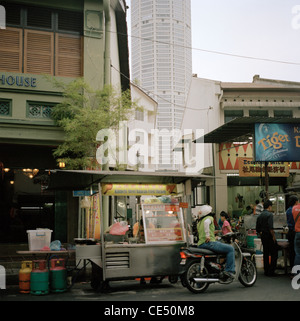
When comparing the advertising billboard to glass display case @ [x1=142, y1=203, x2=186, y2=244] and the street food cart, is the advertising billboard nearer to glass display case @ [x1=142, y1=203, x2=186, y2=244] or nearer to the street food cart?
the street food cart

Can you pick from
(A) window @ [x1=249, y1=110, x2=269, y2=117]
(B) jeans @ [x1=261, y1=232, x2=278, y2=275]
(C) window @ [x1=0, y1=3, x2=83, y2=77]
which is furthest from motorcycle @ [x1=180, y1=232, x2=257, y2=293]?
(A) window @ [x1=249, y1=110, x2=269, y2=117]

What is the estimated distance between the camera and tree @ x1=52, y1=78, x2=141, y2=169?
13.4 metres

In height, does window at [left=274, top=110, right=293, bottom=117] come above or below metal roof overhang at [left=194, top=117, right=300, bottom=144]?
above

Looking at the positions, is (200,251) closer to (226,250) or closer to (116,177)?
(226,250)

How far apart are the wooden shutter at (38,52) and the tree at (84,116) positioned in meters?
1.06

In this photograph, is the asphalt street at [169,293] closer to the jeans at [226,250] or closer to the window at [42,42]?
the jeans at [226,250]

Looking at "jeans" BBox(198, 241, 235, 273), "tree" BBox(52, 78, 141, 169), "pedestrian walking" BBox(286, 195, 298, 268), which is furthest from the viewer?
"tree" BBox(52, 78, 141, 169)

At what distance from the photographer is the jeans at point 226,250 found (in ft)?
31.0

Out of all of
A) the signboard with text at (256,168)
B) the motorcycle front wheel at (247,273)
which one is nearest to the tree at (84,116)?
the motorcycle front wheel at (247,273)

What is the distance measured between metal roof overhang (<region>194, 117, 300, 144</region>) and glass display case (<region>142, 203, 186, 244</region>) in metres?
6.84

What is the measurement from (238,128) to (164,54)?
87.3 m

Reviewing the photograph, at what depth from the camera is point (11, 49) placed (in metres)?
14.4
